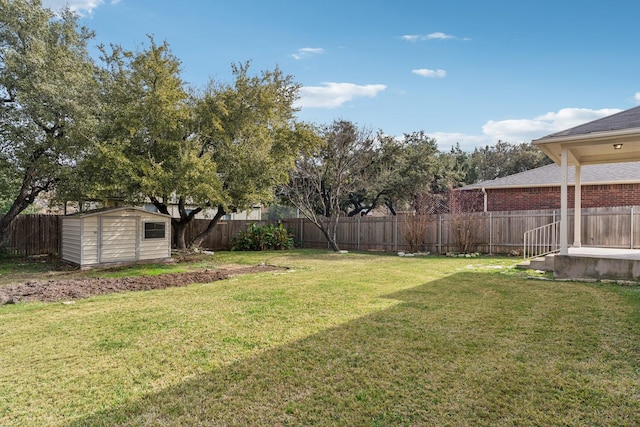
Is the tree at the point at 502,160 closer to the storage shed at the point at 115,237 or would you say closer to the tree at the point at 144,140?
the tree at the point at 144,140

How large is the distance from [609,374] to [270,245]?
13.9m

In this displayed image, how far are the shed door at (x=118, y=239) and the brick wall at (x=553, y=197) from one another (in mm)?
14108

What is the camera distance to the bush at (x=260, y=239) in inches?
630

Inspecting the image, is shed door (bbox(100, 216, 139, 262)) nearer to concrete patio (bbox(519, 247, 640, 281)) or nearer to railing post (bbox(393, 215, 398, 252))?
railing post (bbox(393, 215, 398, 252))

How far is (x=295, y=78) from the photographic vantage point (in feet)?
44.9

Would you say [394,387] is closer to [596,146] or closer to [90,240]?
[596,146]

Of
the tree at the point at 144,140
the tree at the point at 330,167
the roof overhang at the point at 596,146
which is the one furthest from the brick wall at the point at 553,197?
the tree at the point at 144,140

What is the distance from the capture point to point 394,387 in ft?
9.04

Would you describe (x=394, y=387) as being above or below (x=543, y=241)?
below

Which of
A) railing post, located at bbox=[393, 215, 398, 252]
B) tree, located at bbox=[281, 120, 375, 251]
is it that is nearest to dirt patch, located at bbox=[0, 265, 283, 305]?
tree, located at bbox=[281, 120, 375, 251]

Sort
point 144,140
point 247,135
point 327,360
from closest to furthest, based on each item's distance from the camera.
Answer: point 327,360, point 144,140, point 247,135

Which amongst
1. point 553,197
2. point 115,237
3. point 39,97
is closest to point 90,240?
point 115,237

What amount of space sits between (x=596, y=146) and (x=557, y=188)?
8206mm

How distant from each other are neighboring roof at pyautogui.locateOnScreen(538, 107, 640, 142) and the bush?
11.1 metres
